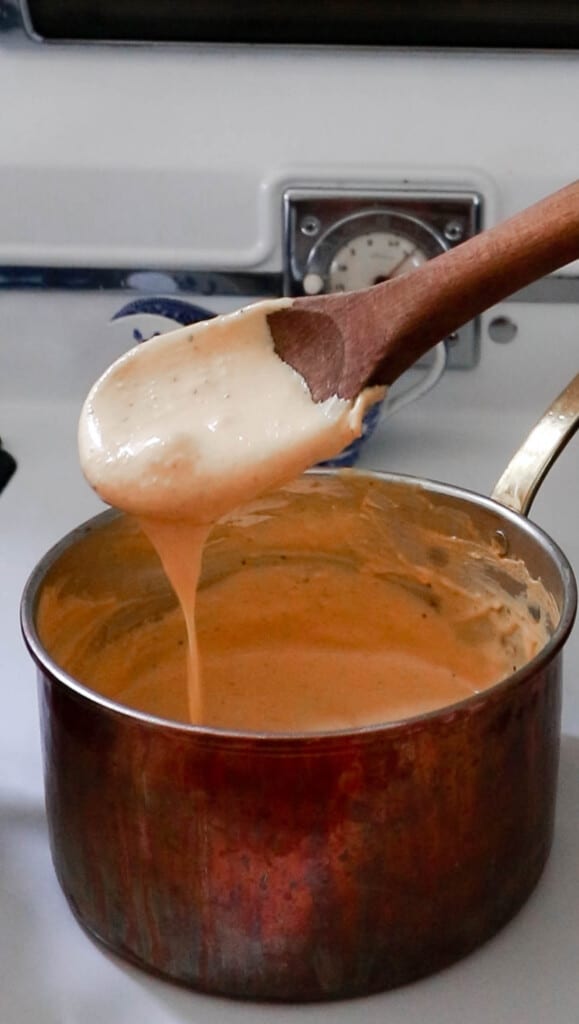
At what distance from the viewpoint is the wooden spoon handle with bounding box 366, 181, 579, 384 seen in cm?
48

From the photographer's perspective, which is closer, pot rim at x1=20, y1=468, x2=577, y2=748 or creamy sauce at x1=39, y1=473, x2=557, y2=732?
pot rim at x1=20, y1=468, x2=577, y2=748

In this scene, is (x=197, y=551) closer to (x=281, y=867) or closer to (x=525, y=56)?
(x=281, y=867)

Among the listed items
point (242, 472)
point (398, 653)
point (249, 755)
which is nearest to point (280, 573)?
point (398, 653)

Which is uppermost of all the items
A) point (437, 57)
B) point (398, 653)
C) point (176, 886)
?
point (437, 57)

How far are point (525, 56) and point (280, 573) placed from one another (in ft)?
1.28

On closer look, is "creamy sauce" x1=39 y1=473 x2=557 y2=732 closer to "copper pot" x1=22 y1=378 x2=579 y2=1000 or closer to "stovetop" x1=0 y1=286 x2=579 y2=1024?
"stovetop" x1=0 y1=286 x2=579 y2=1024

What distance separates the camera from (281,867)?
1.36ft

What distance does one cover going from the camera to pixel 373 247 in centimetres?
83

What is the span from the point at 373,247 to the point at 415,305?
0.34 meters

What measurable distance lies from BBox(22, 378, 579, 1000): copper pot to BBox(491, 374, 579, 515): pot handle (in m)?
0.13

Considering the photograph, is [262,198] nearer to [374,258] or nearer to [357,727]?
[374,258]

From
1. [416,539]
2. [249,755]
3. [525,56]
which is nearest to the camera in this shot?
[249,755]

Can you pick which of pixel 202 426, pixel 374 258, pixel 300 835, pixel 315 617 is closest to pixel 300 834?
pixel 300 835

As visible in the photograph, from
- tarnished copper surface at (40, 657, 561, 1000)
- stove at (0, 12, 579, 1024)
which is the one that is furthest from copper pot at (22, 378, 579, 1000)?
stove at (0, 12, 579, 1024)
